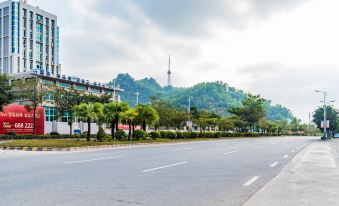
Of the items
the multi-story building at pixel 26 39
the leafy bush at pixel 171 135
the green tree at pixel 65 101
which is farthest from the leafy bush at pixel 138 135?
the multi-story building at pixel 26 39

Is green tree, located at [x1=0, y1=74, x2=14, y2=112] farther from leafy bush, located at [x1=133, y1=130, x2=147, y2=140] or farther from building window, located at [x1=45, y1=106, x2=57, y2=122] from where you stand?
building window, located at [x1=45, y1=106, x2=57, y2=122]

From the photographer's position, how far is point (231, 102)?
170250 millimetres

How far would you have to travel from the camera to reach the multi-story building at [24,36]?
306 ft

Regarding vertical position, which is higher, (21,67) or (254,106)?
(21,67)

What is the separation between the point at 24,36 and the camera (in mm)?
95875

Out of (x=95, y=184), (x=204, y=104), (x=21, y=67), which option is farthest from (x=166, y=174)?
(x=204, y=104)

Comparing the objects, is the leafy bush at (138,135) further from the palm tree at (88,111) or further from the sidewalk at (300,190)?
the sidewalk at (300,190)

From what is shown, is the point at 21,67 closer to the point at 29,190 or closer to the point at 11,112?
the point at 11,112

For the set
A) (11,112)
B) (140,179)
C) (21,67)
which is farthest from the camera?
(21,67)

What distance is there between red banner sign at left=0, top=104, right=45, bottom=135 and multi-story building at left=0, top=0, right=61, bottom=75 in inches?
1682

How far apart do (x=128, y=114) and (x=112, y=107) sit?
5.92 ft

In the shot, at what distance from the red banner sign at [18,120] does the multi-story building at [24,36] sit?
42723 millimetres

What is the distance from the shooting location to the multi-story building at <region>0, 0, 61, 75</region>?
93.1m

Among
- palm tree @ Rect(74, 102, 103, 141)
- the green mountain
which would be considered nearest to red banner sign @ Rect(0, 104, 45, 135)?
palm tree @ Rect(74, 102, 103, 141)
